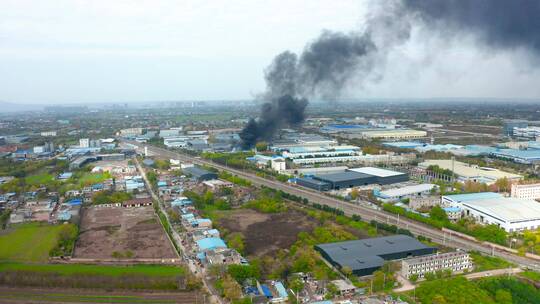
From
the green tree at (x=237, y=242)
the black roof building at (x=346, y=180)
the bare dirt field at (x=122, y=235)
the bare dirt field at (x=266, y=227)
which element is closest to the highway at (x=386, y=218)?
the black roof building at (x=346, y=180)

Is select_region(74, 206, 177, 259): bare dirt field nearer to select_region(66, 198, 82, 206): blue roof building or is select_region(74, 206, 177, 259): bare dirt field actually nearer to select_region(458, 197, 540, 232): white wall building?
select_region(66, 198, 82, 206): blue roof building

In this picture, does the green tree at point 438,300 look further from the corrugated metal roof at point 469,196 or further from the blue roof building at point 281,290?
the corrugated metal roof at point 469,196

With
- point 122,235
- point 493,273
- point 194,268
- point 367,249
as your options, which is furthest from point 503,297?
point 122,235

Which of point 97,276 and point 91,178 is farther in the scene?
point 91,178

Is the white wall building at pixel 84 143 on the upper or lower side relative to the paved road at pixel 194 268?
upper

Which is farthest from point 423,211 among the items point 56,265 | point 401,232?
point 56,265

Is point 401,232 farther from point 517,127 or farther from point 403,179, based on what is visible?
point 517,127

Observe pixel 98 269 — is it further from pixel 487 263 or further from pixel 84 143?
pixel 84 143
